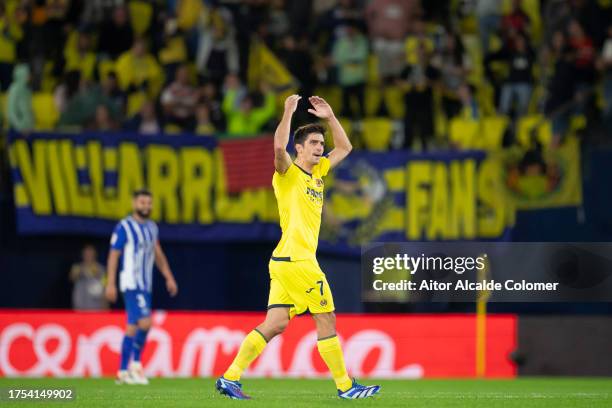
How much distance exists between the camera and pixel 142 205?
14.3 metres

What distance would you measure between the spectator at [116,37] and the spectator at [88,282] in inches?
138

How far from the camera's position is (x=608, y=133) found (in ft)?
57.2

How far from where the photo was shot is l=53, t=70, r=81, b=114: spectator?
18547 mm

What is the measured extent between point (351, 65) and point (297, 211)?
29.2 ft

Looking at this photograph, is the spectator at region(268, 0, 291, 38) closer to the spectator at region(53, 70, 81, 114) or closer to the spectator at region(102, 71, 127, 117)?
the spectator at region(102, 71, 127, 117)

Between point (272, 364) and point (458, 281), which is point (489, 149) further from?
point (272, 364)

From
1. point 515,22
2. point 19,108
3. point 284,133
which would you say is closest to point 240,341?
point 19,108

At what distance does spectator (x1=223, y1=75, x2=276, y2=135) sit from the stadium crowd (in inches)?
0.8

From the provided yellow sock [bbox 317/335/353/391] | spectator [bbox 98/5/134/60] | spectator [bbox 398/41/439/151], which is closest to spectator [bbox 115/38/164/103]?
spectator [bbox 98/5/134/60]

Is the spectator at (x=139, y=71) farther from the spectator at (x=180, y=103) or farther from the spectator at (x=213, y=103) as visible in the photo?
the spectator at (x=213, y=103)

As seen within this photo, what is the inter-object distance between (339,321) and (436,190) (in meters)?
2.22

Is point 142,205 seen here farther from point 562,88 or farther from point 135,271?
point 562,88

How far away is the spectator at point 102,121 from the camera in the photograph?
59.1 ft

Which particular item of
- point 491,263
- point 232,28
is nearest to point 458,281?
point 491,263
